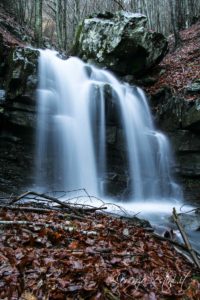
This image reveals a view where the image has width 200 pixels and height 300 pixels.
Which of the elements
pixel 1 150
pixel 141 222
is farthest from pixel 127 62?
pixel 141 222

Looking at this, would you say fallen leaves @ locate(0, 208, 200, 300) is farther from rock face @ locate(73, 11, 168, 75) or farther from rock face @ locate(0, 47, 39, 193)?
rock face @ locate(73, 11, 168, 75)

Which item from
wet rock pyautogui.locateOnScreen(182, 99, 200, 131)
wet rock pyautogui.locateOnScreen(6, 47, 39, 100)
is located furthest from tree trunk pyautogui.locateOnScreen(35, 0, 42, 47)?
wet rock pyautogui.locateOnScreen(182, 99, 200, 131)

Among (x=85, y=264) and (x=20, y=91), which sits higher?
(x=20, y=91)

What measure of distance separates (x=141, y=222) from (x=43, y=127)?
5.78m

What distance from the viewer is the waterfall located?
10.2 metres

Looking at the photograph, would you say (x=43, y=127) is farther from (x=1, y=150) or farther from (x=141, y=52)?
(x=141, y=52)

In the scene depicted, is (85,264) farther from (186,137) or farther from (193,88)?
(193,88)

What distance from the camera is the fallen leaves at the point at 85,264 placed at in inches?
102

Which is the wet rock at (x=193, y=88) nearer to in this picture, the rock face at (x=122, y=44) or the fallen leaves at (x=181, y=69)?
the fallen leaves at (x=181, y=69)

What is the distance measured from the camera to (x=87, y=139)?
35.3ft

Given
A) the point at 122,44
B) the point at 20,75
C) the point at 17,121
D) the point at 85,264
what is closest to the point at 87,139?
the point at 17,121

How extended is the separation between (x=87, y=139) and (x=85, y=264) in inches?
311

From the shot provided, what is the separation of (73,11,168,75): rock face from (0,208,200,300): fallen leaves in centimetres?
1071

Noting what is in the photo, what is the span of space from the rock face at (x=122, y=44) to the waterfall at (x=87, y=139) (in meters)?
1.91
